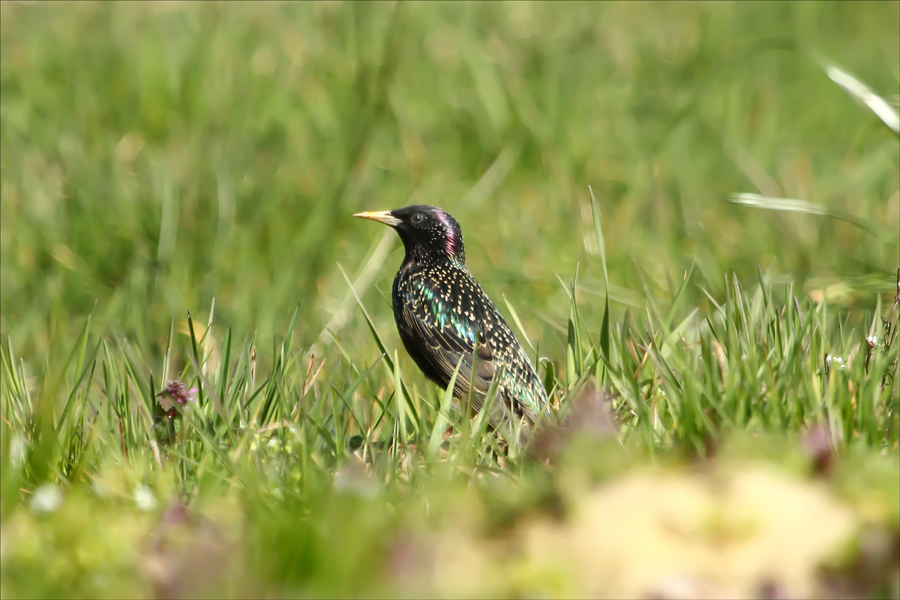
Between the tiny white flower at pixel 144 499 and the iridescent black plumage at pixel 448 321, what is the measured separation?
137cm

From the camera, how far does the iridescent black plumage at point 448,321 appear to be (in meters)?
3.91

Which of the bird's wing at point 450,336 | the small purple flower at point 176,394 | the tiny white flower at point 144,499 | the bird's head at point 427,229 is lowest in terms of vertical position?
the bird's wing at point 450,336

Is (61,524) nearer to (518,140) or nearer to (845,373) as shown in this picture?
(845,373)

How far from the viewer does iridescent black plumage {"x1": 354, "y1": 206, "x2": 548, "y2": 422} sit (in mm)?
3914

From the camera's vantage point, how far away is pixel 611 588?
2.12 m

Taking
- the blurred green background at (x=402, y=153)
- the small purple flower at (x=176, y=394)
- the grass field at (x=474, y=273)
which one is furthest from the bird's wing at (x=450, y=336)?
the small purple flower at (x=176, y=394)

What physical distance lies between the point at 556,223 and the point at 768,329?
9.28 feet

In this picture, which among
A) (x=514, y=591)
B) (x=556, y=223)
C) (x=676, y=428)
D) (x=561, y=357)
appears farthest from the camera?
(x=556, y=223)

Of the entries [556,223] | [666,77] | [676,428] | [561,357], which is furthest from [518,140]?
[676,428]

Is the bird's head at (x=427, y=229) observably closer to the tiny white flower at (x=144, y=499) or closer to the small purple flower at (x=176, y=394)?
the small purple flower at (x=176, y=394)

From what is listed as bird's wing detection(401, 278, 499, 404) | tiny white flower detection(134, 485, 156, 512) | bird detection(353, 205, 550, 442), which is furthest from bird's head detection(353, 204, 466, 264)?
tiny white flower detection(134, 485, 156, 512)

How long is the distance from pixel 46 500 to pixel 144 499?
220mm

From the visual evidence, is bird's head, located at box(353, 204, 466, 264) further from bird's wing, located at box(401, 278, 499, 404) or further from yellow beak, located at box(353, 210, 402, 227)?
bird's wing, located at box(401, 278, 499, 404)

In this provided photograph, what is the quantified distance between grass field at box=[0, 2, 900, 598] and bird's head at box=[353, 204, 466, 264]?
1.21ft
